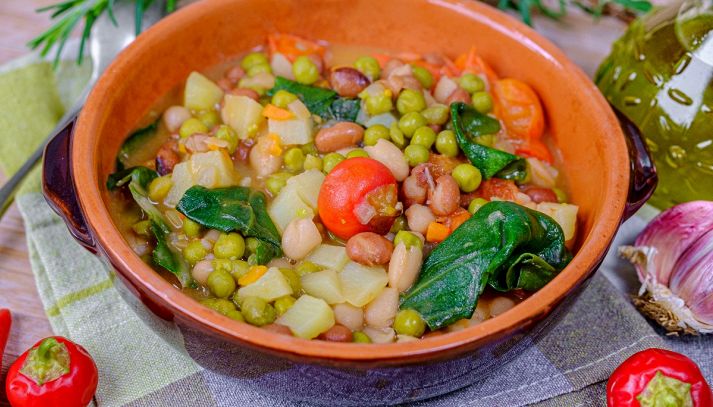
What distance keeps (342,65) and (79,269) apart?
68.0 inches

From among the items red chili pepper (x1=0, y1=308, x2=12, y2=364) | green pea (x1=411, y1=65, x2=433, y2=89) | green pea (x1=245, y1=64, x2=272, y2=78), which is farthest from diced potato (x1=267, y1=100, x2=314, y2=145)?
red chili pepper (x1=0, y1=308, x2=12, y2=364)

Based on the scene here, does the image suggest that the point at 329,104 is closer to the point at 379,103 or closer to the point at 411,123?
the point at 379,103

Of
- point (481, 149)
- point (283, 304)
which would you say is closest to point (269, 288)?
point (283, 304)

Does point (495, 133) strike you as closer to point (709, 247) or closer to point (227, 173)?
point (709, 247)

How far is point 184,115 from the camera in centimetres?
366

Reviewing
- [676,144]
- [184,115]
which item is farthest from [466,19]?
[184,115]

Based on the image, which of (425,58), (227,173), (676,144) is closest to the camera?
(227,173)

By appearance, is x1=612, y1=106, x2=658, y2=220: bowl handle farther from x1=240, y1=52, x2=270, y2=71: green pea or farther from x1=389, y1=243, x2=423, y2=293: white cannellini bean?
x1=240, y1=52, x2=270, y2=71: green pea

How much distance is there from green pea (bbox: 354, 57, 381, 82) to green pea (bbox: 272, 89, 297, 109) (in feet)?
1.51

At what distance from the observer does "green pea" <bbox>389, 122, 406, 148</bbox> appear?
3.47 metres

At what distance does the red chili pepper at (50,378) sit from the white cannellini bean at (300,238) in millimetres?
897

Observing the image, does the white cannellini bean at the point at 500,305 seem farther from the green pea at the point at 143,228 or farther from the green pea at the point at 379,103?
the green pea at the point at 143,228

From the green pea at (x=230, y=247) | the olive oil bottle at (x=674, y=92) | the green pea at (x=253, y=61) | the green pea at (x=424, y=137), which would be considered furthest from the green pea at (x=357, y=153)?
the olive oil bottle at (x=674, y=92)

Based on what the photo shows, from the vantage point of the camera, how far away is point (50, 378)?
2.82 metres
